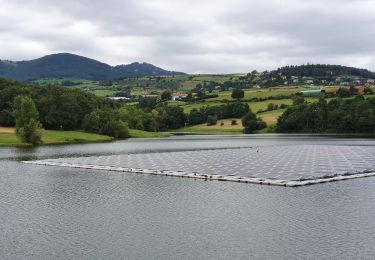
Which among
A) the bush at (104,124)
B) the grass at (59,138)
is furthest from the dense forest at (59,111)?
the grass at (59,138)

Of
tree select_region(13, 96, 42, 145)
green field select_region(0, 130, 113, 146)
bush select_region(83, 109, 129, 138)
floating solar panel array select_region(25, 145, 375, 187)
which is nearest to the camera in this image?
floating solar panel array select_region(25, 145, 375, 187)

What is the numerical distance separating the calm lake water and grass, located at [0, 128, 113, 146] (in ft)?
252

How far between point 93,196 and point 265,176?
20005mm

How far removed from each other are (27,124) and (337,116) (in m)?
126

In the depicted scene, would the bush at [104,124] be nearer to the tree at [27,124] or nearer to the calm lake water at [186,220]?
the tree at [27,124]

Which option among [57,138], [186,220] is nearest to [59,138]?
[57,138]

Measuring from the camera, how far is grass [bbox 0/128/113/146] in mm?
119062

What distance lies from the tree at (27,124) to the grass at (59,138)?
2874 mm

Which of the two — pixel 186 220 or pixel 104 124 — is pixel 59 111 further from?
pixel 186 220

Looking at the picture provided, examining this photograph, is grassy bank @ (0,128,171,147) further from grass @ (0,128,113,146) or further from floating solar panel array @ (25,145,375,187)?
floating solar panel array @ (25,145,375,187)

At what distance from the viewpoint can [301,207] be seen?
111 ft

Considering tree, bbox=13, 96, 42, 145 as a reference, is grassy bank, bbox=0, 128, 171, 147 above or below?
below

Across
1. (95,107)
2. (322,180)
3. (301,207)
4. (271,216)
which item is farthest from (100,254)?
(95,107)

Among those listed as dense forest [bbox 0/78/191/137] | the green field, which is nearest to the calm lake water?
the green field
